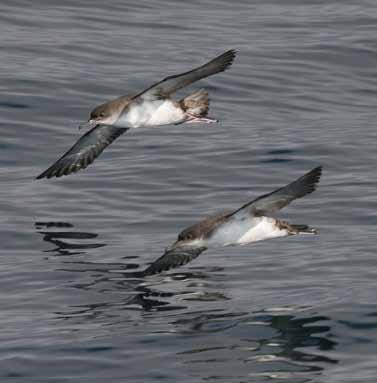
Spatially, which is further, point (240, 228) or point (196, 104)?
point (196, 104)

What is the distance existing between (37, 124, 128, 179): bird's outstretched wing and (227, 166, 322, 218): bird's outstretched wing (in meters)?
3.80

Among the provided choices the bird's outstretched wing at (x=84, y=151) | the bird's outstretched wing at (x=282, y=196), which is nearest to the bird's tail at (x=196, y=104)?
the bird's outstretched wing at (x=84, y=151)

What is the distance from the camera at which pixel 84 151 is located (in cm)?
1798

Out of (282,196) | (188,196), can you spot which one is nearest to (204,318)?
(282,196)

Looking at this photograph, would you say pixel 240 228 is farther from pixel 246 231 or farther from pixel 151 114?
pixel 151 114

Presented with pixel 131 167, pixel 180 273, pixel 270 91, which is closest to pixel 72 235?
pixel 180 273

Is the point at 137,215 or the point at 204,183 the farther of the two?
the point at 204,183

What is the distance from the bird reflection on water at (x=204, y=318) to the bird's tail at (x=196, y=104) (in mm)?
1872

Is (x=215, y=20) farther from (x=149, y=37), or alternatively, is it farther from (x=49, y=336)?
(x=49, y=336)

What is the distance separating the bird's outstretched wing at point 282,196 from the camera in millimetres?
13680

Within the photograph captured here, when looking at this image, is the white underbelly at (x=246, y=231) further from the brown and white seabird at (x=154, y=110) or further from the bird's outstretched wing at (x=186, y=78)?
the brown and white seabird at (x=154, y=110)

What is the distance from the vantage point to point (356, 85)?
2367 centimetres

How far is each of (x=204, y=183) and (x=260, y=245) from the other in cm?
260

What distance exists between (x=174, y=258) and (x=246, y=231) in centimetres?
92
